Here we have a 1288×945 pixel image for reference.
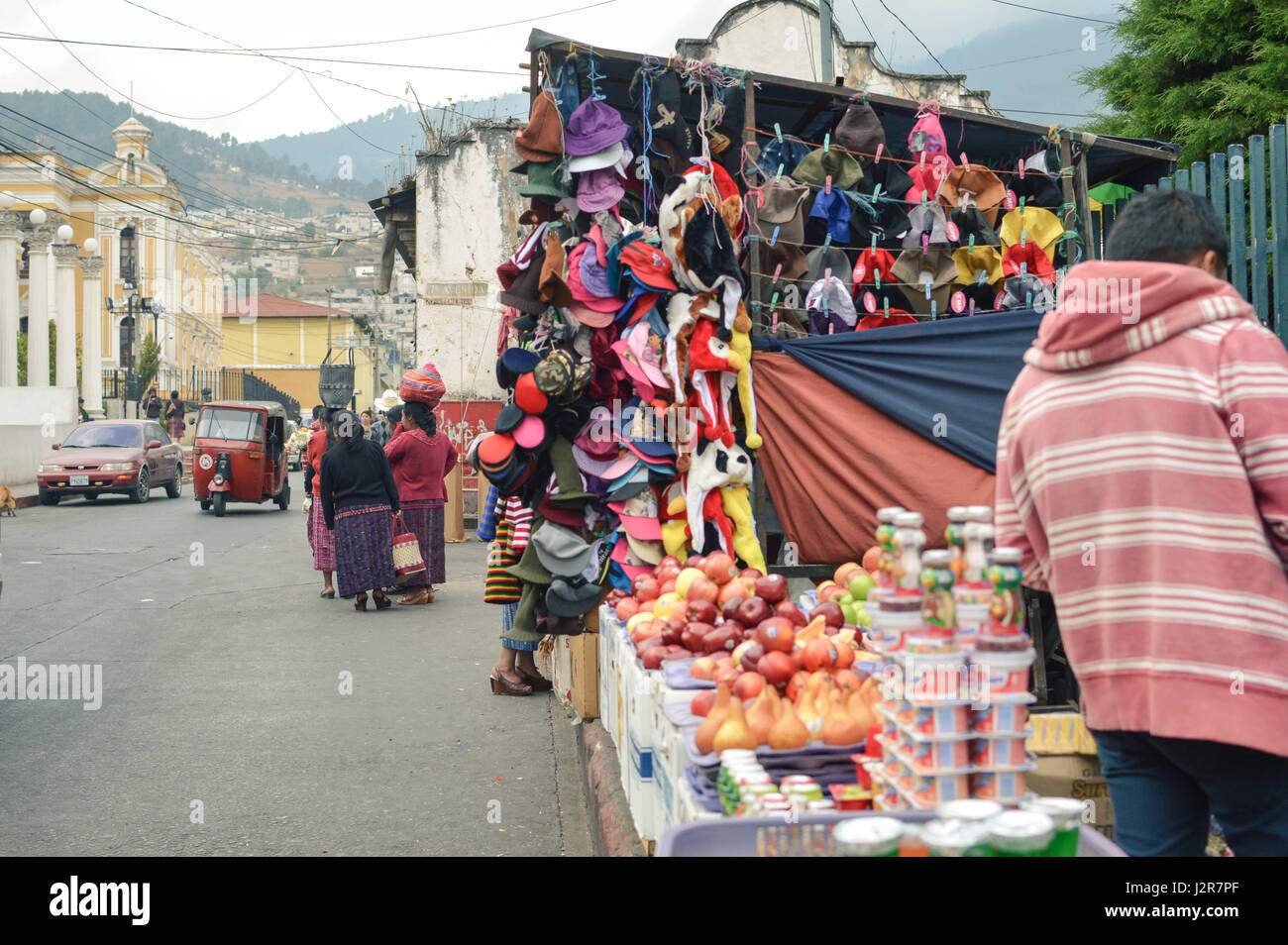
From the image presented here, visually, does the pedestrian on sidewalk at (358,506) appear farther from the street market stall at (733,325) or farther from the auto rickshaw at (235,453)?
the auto rickshaw at (235,453)

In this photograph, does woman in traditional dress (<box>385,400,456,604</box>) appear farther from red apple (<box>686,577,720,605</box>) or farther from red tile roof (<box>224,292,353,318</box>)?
red tile roof (<box>224,292,353,318</box>)

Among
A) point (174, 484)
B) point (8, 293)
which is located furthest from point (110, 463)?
point (8, 293)

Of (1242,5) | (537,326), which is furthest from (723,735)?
(1242,5)

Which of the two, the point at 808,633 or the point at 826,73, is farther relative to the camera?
the point at 826,73

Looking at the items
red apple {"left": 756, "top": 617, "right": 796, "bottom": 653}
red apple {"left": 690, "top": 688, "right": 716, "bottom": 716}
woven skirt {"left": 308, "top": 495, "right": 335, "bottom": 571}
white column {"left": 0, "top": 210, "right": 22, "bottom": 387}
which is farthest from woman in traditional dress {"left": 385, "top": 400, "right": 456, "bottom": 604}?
white column {"left": 0, "top": 210, "right": 22, "bottom": 387}

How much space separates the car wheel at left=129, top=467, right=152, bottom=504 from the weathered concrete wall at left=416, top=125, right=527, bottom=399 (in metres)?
7.81

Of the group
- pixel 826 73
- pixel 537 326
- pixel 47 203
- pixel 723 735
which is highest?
pixel 47 203

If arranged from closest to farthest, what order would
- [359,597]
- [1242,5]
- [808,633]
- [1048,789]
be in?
1. [1048,789]
2. [808,633]
3. [359,597]
4. [1242,5]

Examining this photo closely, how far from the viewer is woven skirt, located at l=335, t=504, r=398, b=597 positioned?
10477mm

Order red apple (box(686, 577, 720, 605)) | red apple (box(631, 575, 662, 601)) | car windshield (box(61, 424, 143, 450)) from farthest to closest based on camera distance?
car windshield (box(61, 424, 143, 450)) → red apple (box(631, 575, 662, 601)) → red apple (box(686, 577, 720, 605))

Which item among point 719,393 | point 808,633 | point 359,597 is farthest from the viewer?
point 359,597

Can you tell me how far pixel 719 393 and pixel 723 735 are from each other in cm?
327

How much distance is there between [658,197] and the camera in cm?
652

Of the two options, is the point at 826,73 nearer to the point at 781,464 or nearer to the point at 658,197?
the point at 658,197
